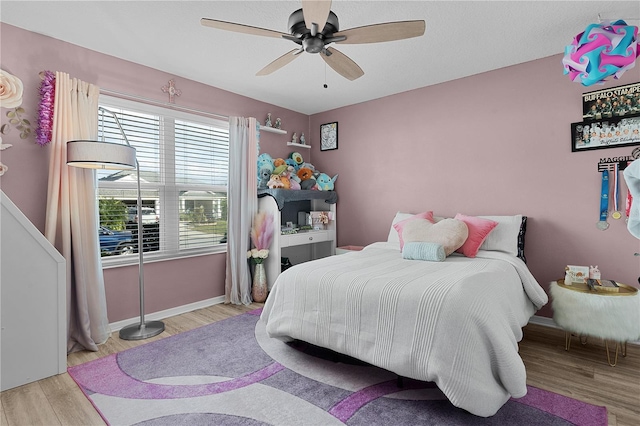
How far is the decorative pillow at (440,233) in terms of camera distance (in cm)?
279

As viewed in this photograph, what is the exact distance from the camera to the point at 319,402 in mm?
1837

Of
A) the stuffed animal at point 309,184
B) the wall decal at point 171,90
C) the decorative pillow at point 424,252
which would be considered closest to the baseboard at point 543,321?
the decorative pillow at point 424,252

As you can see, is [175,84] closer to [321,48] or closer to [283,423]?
[321,48]

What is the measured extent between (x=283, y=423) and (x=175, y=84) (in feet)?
10.3

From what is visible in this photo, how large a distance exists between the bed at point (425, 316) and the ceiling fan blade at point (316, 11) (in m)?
1.47

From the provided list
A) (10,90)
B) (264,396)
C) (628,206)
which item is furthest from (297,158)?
(628,206)

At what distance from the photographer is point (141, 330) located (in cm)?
286

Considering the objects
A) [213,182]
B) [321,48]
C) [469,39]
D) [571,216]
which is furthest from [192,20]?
[571,216]

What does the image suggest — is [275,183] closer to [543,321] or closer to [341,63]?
[341,63]

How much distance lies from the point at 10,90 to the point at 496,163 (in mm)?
4046

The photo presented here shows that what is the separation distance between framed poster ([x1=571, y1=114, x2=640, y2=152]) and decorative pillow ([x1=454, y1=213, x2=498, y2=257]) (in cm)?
96

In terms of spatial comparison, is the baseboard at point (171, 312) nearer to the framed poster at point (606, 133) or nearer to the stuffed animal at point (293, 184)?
the stuffed animal at point (293, 184)

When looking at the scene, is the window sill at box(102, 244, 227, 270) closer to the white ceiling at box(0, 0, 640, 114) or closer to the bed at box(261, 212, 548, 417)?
the bed at box(261, 212, 548, 417)

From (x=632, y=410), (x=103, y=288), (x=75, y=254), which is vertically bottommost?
(x=632, y=410)
